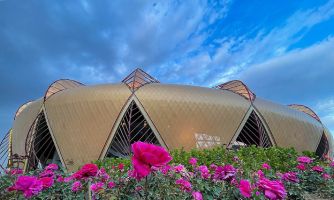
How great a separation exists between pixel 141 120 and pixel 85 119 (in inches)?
208

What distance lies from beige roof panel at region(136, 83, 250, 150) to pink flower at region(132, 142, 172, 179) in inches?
948

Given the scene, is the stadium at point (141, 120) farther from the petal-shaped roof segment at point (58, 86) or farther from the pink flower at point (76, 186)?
the pink flower at point (76, 186)

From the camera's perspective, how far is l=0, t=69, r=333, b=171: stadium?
26141mm

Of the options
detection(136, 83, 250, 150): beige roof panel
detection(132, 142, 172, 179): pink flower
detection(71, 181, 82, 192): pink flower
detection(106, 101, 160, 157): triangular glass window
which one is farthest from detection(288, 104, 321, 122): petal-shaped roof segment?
detection(132, 142, 172, 179): pink flower

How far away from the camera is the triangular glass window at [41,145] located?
2933cm

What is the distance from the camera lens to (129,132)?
25.3 meters

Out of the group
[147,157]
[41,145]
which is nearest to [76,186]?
[147,157]

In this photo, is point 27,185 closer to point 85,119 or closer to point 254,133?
point 85,119

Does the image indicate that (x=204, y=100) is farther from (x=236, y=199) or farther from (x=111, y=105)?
(x=236, y=199)

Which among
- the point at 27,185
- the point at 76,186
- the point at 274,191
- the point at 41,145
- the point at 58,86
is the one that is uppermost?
the point at 58,86

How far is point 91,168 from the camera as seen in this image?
8.94 feet

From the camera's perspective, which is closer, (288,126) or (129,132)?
(129,132)

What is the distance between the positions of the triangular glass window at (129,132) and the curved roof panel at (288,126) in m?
10.4

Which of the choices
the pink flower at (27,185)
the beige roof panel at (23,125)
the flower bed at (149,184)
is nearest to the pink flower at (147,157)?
the flower bed at (149,184)
